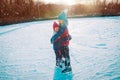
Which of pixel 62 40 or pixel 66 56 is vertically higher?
pixel 62 40

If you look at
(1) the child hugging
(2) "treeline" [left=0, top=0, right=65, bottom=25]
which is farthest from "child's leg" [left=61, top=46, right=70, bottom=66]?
(2) "treeline" [left=0, top=0, right=65, bottom=25]

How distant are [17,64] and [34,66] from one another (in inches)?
28.3

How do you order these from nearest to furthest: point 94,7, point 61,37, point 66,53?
1. point 61,37
2. point 66,53
3. point 94,7

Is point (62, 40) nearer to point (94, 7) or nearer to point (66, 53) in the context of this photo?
point (66, 53)

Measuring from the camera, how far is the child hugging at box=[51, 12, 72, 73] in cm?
529

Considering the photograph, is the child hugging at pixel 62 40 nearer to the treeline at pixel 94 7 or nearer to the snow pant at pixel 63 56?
the snow pant at pixel 63 56

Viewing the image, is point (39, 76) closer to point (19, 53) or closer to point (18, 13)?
point (19, 53)

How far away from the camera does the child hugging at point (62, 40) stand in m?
5.29

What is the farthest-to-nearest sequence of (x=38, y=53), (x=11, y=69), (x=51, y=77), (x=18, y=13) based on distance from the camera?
(x=18, y=13) → (x=38, y=53) → (x=11, y=69) → (x=51, y=77)

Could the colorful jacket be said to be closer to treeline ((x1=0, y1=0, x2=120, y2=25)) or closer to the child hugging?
the child hugging

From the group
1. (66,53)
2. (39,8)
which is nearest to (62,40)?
(66,53)

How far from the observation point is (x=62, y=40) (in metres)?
5.36

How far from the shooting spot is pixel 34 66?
6.41m

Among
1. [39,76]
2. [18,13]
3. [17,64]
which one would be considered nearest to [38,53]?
[17,64]
